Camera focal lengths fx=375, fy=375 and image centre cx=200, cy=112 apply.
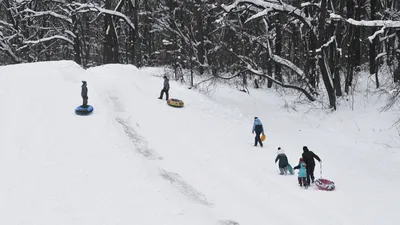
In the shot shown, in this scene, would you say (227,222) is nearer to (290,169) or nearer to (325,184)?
Answer: (325,184)

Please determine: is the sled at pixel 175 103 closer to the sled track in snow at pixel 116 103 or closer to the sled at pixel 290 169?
the sled track in snow at pixel 116 103

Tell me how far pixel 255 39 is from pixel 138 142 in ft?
36.8

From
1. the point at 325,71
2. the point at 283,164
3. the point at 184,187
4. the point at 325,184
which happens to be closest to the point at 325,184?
the point at 325,184

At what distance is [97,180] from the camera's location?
1162cm

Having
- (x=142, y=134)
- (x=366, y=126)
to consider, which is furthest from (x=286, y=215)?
(x=366, y=126)

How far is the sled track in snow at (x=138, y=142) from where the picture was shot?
45.8ft

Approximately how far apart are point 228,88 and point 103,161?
1536 cm

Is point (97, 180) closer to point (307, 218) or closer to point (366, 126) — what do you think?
point (307, 218)

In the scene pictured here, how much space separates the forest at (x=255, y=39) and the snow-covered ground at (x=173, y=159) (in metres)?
2.89

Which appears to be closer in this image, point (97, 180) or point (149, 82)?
point (97, 180)

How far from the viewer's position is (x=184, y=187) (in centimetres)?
1170

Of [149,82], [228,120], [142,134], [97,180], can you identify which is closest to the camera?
[97,180]

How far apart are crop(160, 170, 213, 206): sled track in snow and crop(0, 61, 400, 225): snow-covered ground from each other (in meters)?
0.03

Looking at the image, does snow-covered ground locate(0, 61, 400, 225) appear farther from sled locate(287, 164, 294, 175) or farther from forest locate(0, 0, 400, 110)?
forest locate(0, 0, 400, 110)
